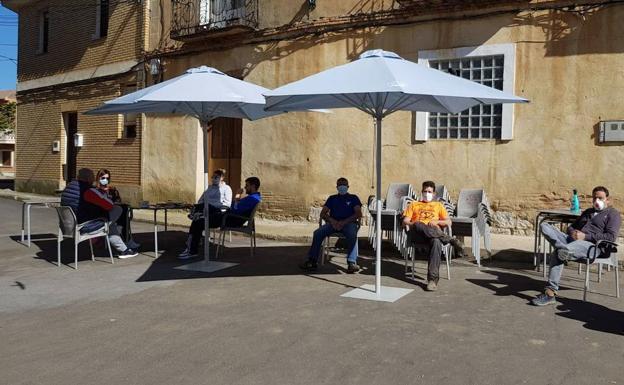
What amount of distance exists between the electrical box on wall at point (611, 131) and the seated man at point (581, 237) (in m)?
3.76

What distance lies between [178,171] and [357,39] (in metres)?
5.77

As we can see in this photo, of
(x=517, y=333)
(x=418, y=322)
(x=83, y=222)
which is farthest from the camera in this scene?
(x=83, y=222)

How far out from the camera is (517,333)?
16.2ft

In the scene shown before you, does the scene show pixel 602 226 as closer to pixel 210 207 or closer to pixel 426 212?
pixel 426 212

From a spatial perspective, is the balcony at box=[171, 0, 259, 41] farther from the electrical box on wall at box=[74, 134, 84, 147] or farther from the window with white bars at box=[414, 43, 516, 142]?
the electrical box on wall at box=[74, 134, 84, 147]

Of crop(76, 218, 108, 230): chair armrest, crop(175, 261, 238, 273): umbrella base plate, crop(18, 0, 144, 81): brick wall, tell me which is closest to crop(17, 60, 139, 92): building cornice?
crop(18, 0, 144, 81): brick wall

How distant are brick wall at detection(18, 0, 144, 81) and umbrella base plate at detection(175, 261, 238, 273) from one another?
9.70 m

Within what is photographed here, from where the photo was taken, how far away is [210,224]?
8.74 metres

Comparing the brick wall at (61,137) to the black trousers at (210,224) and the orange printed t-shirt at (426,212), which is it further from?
the orange printed t-shirt at (426,212)

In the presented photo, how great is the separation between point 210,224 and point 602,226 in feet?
16.7

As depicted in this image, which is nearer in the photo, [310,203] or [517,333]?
[517,333]

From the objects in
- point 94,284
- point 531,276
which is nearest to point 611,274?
point 531,276

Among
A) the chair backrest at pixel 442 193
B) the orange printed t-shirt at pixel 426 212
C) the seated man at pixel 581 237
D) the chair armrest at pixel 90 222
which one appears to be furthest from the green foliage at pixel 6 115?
the seated man at pixel 581 237

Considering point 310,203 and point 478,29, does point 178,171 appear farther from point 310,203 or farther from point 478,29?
point 478,29
